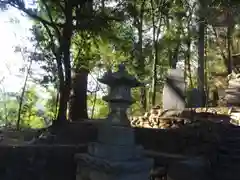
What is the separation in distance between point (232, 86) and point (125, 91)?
9945mm

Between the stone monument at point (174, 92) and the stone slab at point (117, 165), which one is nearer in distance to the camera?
the stone slab at point (117, 165)

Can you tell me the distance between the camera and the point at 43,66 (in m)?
9.47

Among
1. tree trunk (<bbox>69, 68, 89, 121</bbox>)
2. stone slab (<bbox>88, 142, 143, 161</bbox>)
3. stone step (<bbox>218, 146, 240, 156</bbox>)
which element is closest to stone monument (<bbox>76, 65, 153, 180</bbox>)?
stone slab (<bbox>88, 142, 143, 161</bbox>)

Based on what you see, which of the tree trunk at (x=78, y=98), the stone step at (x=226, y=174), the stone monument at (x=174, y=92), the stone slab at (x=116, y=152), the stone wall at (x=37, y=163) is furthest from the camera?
the stone monument at (x=174, y=92)

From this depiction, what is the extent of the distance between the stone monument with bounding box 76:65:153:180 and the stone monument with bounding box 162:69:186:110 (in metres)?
6.81

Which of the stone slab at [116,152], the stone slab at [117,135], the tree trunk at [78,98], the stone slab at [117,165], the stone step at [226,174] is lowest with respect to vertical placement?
the stone step at [226,174]

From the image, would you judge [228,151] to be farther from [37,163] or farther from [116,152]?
[37,163]

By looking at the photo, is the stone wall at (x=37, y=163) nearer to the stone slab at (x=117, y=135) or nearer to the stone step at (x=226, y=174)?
the stone slab at (x=117, y=135)

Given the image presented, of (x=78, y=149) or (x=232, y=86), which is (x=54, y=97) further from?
(x=78, y=149)

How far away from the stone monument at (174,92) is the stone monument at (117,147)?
6.81 metres

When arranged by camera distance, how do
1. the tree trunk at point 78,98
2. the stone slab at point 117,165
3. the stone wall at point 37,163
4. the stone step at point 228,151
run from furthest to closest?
the tree trunk at point 78,98
the stone step at point 228,151
the stone wall at point 37,163
the stone slab at point 117,165

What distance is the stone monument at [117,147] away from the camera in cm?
453

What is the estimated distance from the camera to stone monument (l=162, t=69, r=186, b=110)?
37.7 feet

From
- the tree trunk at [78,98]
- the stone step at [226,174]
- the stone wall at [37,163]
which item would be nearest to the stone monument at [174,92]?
the tree trunk at [78,98]
